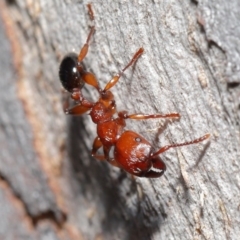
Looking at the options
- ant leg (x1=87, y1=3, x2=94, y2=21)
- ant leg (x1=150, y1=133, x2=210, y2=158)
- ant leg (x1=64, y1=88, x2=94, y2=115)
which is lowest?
ant leg (x1=150, y1=133, x2=210, y2=158)

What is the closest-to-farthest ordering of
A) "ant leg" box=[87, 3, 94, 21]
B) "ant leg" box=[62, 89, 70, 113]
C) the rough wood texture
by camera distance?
the rough wood texture → "ant leg" box=[87, 3, 94, 21] → "ant leg" box=[62, 89, 70, 113]

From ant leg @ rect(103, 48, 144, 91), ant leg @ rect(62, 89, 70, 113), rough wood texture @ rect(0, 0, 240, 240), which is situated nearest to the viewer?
rough wood texture @ rect(0, 0, 240, 240)

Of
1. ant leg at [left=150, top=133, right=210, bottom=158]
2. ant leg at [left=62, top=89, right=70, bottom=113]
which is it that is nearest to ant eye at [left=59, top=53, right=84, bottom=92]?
ant leg at [left=62, top=89, right=70, bottom=113]

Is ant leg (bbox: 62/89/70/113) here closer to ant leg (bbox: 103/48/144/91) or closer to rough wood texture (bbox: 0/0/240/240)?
rough wood texture (bbox: 0/0/240/240)

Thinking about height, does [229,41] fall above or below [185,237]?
above

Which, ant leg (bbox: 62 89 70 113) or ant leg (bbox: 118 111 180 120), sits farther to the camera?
ant leg (bbox: 62 89 70 113)

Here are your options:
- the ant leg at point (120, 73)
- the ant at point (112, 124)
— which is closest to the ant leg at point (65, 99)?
the ant at point (112, 124)

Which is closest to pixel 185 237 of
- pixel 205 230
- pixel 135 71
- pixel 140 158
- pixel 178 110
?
pixel 205 230

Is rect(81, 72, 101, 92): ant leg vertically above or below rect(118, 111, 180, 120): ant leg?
above

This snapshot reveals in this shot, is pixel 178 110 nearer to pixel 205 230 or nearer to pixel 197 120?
pixel 197 120
